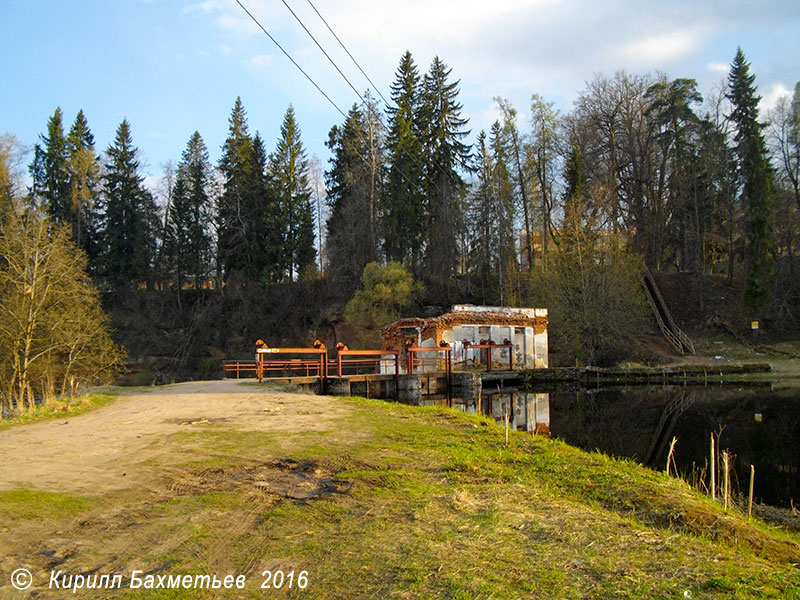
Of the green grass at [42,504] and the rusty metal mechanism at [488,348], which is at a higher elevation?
the rusty metal mechanism at [488,348]

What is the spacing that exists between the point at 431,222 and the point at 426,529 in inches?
1704

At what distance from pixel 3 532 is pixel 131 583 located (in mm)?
1755

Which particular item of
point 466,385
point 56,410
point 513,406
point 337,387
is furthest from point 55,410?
point 466,385

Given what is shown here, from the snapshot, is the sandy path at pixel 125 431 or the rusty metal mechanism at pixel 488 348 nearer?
the sandy path at pixel 125 431

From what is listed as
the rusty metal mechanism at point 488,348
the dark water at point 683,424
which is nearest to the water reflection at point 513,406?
the dark water at point 683,424

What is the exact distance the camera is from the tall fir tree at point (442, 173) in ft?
146

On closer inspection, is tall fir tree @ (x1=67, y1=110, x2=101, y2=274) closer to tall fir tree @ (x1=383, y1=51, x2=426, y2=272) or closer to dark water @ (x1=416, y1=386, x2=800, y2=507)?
tall fir tree @ (x1=383, y1=51, x2=426, y2=272)

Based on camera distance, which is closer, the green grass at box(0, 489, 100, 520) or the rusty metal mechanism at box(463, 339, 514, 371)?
the green grass at box(0, 489, 100, 520)

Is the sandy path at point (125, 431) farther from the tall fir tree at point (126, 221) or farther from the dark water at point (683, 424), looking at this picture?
the tall fir tree at point (126, 221)

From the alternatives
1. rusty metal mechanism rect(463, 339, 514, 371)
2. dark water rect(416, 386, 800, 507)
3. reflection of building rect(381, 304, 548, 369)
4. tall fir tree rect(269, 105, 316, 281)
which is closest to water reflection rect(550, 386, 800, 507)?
dark water rect(416, 386, 800, 507)

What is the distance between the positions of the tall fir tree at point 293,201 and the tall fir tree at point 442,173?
11689mm

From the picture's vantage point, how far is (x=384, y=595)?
352 centimetres

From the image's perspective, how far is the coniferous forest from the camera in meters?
37.0

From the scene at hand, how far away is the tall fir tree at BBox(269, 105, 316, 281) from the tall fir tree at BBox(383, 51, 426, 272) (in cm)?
890
